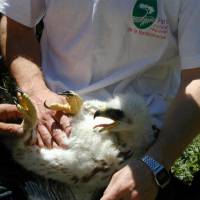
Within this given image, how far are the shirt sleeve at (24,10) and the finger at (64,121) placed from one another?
0.44 metres

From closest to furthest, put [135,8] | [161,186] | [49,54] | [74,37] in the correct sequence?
[161,186] < [135,8] < [74,37] < [49,54]

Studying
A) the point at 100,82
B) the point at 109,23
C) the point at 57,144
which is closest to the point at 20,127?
the point at 57,144

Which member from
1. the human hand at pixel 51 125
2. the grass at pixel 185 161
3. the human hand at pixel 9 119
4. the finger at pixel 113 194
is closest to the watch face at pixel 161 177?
the finger at pixel 113 194

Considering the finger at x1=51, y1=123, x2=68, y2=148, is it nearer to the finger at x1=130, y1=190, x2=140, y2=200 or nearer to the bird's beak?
the bird's beak

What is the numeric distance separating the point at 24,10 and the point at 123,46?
1.52 ft

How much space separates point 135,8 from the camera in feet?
7.14

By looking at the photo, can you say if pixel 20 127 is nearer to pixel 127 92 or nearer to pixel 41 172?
pixel 41 172

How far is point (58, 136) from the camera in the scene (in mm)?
2229

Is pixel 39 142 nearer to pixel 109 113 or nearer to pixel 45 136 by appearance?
pixel 45 136

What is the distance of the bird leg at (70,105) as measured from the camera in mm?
2201

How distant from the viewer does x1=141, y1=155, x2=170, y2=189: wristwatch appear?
202 centimetres

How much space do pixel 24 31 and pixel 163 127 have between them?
75 centimetres

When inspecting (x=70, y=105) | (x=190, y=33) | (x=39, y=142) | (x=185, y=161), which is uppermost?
(x=190, y=33)

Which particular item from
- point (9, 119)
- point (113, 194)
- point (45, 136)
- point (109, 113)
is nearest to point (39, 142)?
point (45, 136)
